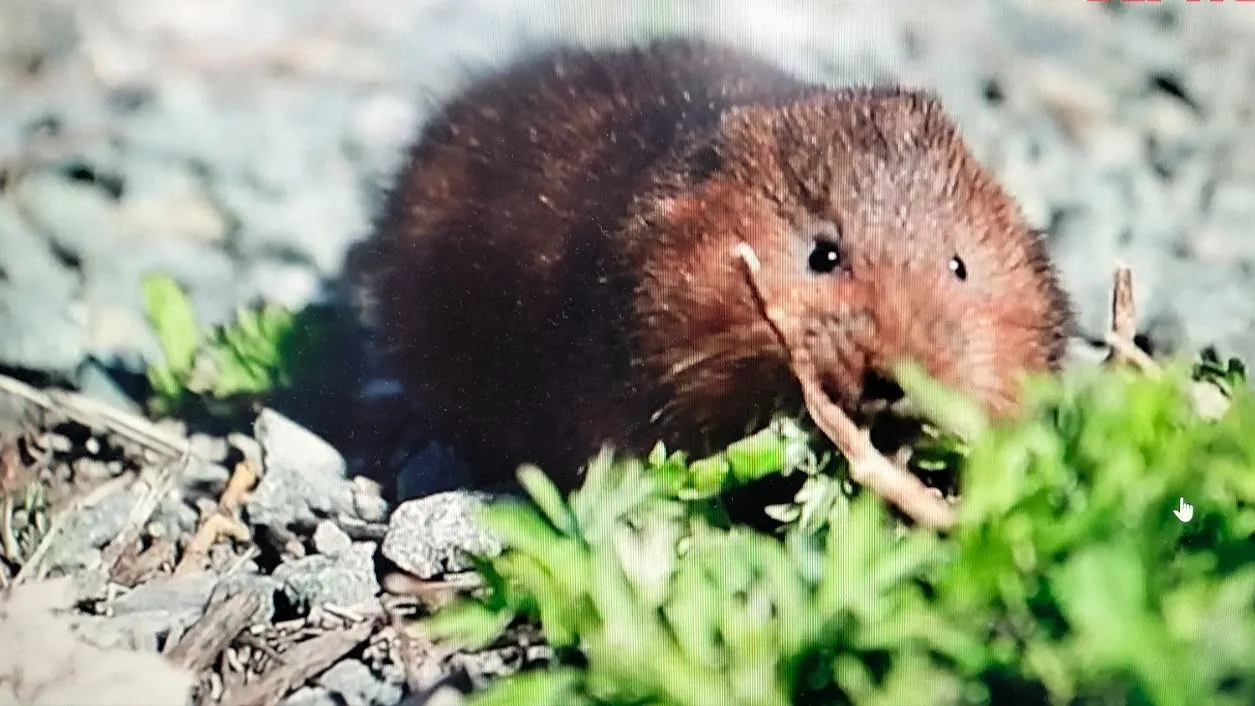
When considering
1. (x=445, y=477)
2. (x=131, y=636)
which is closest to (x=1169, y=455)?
(x=445, y=477)

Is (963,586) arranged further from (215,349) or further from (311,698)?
(215,349)

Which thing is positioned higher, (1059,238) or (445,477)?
(1059,238)

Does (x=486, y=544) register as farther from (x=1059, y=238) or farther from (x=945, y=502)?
(x=1059, y=238)

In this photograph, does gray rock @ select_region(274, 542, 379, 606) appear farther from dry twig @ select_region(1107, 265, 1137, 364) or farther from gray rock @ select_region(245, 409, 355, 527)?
dry twig @ select_region(1107, 265, 1137, 364)

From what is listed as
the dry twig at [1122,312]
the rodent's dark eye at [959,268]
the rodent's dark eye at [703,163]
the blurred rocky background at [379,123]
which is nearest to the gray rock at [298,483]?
the blurred rocky background at [379,123]

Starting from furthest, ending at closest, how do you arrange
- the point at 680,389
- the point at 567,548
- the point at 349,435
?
the point at 349,435 → the point at 680,389 → the point at 567,548

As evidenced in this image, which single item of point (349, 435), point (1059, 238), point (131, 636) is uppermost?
point (1059, 238)

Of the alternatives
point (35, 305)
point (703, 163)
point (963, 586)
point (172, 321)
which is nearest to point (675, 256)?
point (703, 163)

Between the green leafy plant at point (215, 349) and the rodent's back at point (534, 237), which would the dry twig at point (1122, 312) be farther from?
the green leafy plant at point (215, 349)
